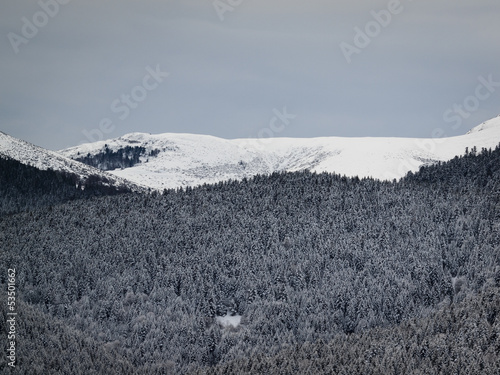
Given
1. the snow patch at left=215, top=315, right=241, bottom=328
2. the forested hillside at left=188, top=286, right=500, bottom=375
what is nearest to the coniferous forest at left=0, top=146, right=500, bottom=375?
the forested hillside at left=188, top=286, right=500, bottom=375

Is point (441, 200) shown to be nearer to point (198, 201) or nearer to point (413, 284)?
point (413, 284)

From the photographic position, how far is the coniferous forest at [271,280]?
323 feet

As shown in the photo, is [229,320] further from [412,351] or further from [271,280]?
[412,351]

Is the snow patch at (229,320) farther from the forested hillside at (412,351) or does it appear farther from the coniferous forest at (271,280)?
the forested hillside at (412,351)

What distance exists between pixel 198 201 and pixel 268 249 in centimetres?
3421

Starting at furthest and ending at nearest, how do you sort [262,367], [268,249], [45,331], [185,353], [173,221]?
[173,221]
[268,249]
[185,353]
[45,331]
[262,367]

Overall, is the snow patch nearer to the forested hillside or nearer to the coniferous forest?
the coniferous forest

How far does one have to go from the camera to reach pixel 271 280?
134125 millimetres

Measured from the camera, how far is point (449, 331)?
9769 cm

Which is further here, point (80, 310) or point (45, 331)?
point (80, 310)

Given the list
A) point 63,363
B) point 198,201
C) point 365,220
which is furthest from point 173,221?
point 63,363

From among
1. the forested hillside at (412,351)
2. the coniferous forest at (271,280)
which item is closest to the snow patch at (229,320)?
the coniferous forest at (271,280)

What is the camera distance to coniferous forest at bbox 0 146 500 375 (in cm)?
9850

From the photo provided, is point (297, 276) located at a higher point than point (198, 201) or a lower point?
lower
